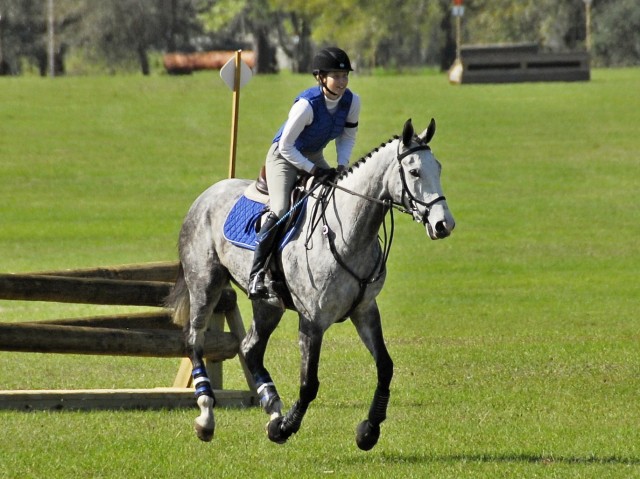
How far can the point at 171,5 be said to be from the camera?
80.0 meters

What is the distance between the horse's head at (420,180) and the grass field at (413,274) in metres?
1.81

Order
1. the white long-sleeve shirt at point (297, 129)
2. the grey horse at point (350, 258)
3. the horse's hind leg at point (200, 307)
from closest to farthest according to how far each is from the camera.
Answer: the grey horse at point (350, 258), the white long-sleeve shirt at point (297, 129), the horse's hind leg at point (200, 307)

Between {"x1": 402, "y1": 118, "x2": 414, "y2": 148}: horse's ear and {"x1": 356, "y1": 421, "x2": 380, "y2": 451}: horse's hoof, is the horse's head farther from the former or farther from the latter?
{"x1": 356, "y1": 421, "x2": 380, "y2": 451}: horse's hoof

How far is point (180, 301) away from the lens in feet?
39.0

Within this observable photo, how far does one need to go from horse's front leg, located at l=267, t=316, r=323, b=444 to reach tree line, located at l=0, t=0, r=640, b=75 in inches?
2375

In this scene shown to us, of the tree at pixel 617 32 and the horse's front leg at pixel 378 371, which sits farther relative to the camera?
the tree at pixel 617 32

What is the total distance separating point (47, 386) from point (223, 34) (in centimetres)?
7573

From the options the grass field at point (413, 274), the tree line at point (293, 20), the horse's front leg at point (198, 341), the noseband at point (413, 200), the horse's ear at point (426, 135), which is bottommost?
the grass field at point (413, 274)

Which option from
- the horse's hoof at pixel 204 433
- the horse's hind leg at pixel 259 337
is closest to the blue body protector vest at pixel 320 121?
the horse's hind leg at pixel 259 337

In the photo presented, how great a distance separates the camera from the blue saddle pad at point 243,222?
10742 mm

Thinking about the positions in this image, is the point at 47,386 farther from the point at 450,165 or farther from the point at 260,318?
the point at 450,165

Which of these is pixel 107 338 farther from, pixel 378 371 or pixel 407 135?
pixel 407 135

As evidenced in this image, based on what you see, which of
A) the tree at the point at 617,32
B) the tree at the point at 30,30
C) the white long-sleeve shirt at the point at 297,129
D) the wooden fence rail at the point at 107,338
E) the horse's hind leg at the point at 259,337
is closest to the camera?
the white long-sleeve shirt at the point at 297,129

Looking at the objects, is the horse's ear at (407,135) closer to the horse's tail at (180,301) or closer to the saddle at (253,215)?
the saddle at (253,215)
